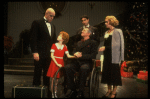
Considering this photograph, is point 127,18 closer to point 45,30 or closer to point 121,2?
point 121,2

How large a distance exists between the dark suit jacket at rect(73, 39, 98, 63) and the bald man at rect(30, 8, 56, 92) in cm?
55

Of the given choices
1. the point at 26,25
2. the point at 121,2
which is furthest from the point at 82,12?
the point at 26,25

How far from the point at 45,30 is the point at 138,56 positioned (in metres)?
4.62

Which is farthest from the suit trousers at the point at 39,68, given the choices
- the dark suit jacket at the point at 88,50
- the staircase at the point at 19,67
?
the staircase at the point at 19,67

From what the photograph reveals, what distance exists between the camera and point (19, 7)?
33.6ft

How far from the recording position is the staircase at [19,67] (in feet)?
22.4

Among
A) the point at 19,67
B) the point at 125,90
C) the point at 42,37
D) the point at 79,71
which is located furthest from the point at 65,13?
the point at 79,71

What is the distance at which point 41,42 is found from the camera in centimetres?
288

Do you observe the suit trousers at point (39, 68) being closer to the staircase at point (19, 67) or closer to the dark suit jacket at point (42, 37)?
the dark suit jacket at point (42, 37)

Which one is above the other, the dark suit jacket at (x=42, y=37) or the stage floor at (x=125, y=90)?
the dark suit jacket at (x=42, y=37)

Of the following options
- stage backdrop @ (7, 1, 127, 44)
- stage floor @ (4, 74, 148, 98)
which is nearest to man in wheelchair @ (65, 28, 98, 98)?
stage floor @ (4, 74, 148, 98)

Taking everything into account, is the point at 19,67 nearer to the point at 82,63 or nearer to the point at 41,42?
the point at 41,42

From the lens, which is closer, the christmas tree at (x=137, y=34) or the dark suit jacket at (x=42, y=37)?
the dark suit jacket at (x=42, y=37)

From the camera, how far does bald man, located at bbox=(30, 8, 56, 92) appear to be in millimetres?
2803
